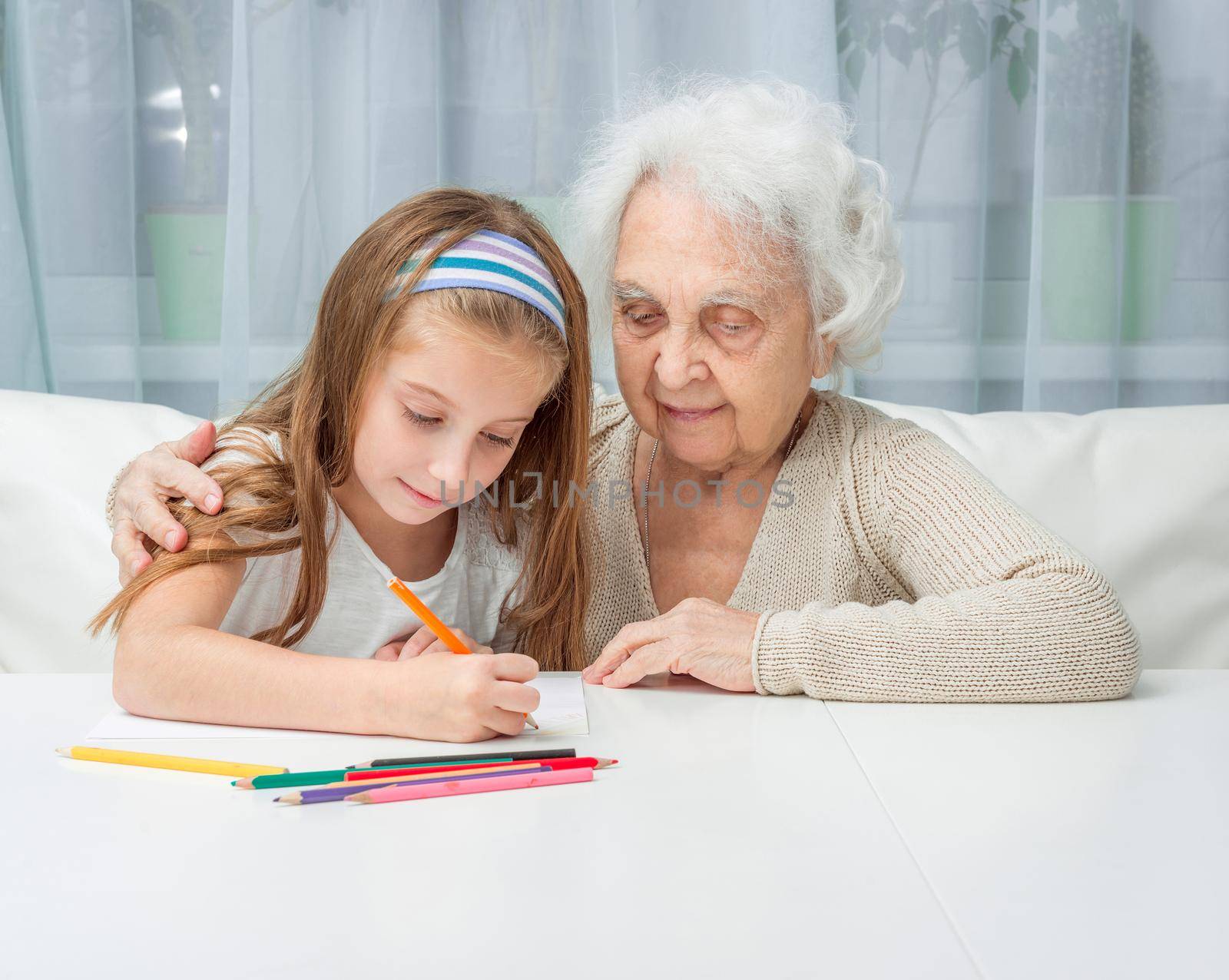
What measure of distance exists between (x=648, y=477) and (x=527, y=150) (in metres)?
0.84

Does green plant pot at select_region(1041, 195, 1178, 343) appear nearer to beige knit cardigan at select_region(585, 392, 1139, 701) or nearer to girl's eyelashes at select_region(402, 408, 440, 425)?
beige knit cardigan at select_region(585, 392, 1139, 701)

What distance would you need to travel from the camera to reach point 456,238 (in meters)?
1.15

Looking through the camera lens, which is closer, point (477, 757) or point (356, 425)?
point (477, 757)

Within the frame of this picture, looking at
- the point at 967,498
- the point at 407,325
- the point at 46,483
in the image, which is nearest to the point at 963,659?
the point at 967,498

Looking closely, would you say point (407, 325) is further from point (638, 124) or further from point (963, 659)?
point (963, 659)

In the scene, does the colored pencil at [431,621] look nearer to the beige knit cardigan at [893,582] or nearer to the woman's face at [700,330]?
the beige knit cardigan at [893,582]

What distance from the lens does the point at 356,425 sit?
1146 mm

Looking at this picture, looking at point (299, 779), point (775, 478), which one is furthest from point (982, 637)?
point (299, 779)

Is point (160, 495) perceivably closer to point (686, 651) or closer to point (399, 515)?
point (399, 515)

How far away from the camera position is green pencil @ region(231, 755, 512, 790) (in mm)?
763

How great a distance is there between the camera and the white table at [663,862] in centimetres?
56

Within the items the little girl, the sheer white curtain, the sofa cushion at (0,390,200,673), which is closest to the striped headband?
the little girl

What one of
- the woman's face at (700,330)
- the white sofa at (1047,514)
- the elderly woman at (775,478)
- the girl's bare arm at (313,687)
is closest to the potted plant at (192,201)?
the white sofa at (1047,514)

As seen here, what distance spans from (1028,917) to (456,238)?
0.82 m
